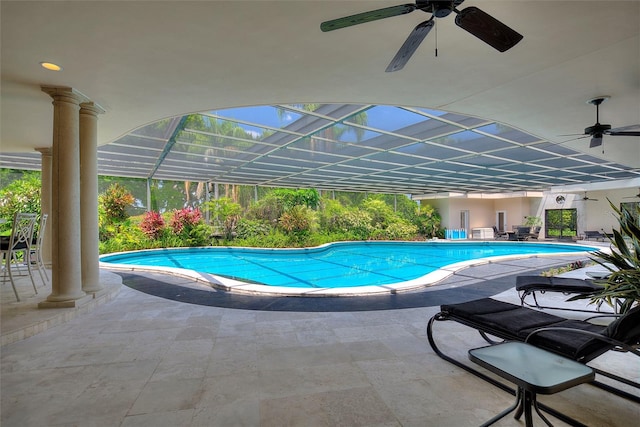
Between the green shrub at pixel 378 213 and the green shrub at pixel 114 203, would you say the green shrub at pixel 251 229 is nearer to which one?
the green shrub at pixel 114 203

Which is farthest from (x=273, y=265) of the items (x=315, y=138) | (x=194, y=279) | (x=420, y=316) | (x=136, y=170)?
(x=420, y=316)

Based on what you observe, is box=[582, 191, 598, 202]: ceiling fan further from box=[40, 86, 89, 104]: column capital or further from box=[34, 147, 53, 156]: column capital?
box=[34, 147, 53, 156]: column capital

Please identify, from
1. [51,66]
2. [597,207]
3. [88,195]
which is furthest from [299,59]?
[597,207]

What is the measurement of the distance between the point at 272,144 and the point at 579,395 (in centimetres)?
674

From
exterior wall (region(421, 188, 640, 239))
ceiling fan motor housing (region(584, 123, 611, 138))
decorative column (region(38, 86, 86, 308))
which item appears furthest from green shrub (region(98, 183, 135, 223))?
exterior wall (region(421, 188, 640, 239))

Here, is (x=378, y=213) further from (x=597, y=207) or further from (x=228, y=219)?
(x=597, y=207)

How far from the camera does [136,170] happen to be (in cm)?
1183

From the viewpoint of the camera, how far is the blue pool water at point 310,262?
8.68 metres

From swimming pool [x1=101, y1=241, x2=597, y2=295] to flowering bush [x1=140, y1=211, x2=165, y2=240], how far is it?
39.9 inches

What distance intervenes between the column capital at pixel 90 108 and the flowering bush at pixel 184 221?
380 inches

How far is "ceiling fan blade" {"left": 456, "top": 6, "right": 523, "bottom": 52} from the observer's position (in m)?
2.12

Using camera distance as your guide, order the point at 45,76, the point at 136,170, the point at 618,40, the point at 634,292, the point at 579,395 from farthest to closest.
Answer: the point at 136,170, the point at 45,76, the point at 618,40, the point at 634,292, the point at 579,395

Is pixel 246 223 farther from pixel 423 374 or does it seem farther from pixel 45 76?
pixel 423 374

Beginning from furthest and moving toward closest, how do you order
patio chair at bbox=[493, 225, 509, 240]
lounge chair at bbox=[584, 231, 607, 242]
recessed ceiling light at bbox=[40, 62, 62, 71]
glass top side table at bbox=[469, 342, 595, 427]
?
patio chair at bbox=[493, 225, 509, 240], lounge chair at bbox=[584, 231, 607, 242], recessed ceiling light at bbox=[40, 62, 62, 71], glass top side table at bbox=[469, 342, 595, 427]
